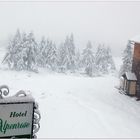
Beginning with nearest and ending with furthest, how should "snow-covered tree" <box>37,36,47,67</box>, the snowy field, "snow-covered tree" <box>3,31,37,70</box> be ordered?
the snowy field → "snow-covered tree" <box>3,31,37,70</box> → "snow-covered tree" <box>37,36,47,67</box>

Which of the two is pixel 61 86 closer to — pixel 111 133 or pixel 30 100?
pixel 111 133

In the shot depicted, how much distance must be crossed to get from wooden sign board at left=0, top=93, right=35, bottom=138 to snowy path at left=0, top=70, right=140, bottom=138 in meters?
11.8

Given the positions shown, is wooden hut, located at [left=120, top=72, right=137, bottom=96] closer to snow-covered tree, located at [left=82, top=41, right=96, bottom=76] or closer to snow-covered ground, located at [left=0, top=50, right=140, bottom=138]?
snow-covered ground, located at [left=0, top=50, right=140, bottom=138]

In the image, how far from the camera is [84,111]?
66.8ft

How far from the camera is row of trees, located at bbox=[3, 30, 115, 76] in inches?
1998

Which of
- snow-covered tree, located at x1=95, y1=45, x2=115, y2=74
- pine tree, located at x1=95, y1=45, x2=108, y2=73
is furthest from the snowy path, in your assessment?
snow-covered tree, located at x1=95, y1=45, x2=115, y2=74

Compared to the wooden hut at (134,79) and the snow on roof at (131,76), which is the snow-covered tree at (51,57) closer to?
the wooden hut at (134,79)

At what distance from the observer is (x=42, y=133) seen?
55.3ft

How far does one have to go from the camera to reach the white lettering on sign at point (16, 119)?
180 inches

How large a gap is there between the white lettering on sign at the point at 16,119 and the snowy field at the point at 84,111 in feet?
38.8

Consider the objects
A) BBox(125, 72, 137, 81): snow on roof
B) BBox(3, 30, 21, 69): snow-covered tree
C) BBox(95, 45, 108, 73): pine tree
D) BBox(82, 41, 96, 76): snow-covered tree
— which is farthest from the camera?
BBox(95, 45, 108, 73): pine tree

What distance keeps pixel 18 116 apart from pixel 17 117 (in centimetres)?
2

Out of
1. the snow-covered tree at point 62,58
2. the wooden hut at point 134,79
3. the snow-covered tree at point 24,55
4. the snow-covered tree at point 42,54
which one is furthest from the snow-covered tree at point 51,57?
the wooden hut at point 134,79

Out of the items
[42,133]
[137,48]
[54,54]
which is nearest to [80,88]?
[137,48]
